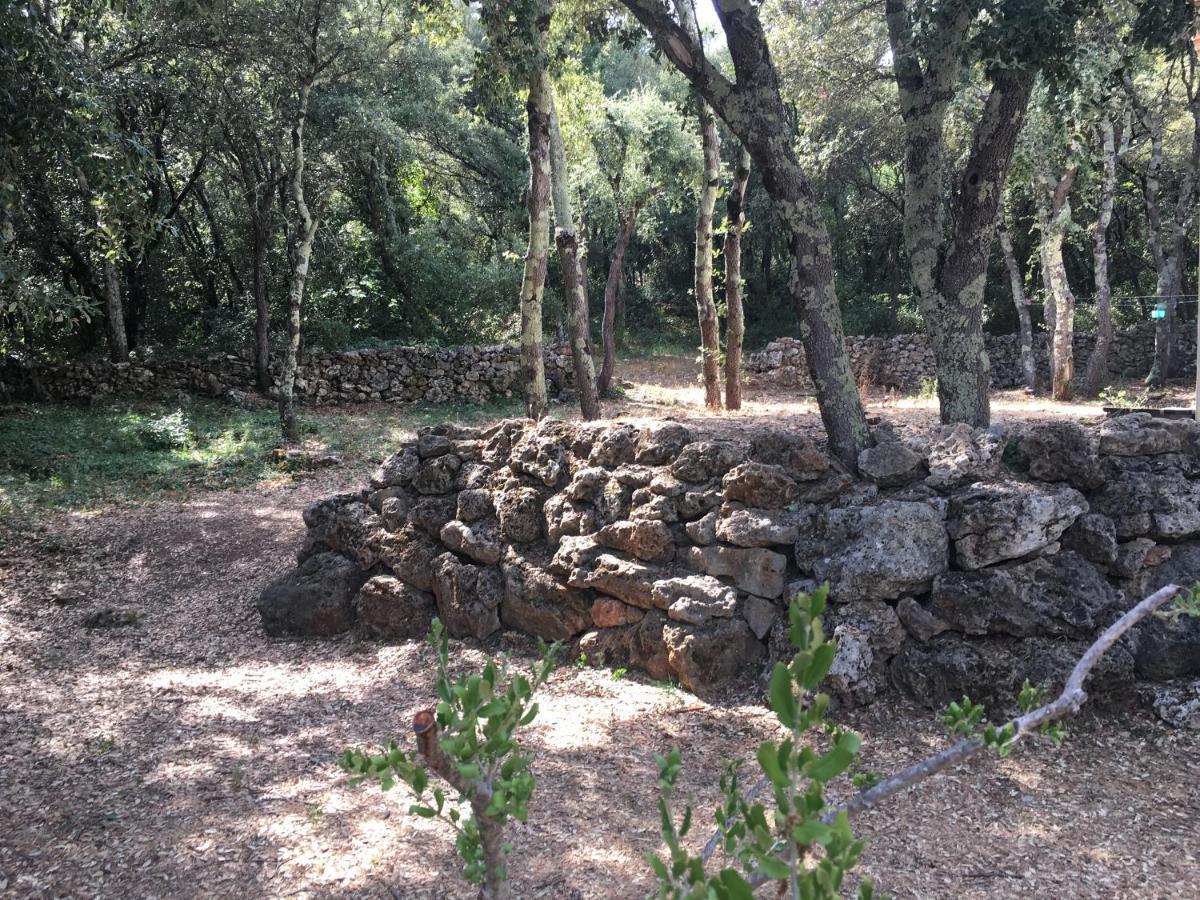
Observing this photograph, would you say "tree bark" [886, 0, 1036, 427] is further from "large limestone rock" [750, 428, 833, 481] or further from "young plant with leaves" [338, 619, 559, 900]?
"young plant with leaves" [338, 619, 559, 900]

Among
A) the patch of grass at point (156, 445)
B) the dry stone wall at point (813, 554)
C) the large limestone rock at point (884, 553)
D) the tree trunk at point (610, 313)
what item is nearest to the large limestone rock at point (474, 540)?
the dry stone wall at point (813, 554)

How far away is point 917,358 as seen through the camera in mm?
18516

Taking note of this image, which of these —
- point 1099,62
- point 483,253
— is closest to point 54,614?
point 1099,62

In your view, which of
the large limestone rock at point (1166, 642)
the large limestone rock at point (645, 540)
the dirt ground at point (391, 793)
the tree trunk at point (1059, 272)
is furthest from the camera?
the tree trunk at point (1059, 272)

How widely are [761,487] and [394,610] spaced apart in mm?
2688

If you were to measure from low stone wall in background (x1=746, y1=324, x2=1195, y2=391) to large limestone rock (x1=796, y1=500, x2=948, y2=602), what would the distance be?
1346cm

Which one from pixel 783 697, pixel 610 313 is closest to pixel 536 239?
pixel 610 313

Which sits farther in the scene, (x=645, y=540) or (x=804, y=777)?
(x=645, y=540)

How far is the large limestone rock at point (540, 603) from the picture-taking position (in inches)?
198

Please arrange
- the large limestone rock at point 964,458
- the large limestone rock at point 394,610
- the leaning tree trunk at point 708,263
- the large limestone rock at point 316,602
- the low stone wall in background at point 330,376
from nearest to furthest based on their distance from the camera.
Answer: the large limestone rock at point 964,458 < the large limestone rock at point 394,610 < the large limestone rock at point 316,602 < the leaning tree trunk at point 708,263 < the low stone wall in background at point 330,376

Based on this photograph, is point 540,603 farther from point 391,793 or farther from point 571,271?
point 571,271

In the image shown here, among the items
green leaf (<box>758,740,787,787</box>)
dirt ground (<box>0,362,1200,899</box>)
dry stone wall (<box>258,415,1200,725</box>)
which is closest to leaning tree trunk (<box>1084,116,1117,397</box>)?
dry stone wall (<box>258,415,1200,725</box>)

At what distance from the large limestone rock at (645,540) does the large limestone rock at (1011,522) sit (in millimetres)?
1562

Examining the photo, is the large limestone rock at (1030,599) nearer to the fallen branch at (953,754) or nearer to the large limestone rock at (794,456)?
the large limestone rock at (794,456)
